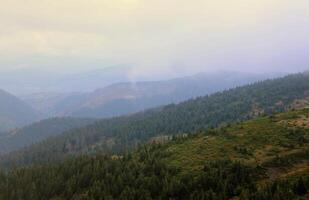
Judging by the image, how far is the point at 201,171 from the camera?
104 m

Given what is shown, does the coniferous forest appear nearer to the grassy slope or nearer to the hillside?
the hillside

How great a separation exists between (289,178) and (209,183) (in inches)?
716

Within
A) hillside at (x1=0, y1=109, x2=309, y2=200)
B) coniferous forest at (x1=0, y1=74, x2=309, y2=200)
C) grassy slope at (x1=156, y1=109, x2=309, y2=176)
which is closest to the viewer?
hillside at (x1=0, y1=109, x2=309, y2=200)

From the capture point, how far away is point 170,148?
13962cm

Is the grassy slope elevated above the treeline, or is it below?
above

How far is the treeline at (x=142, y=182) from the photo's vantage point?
80006 millimetres

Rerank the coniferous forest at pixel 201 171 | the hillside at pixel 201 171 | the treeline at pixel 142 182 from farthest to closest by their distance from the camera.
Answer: the coniferous forest at pixel 201 171, the hillside at pixel 201 171, the treeline at pixel 142 182

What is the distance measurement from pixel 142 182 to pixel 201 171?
15.4 meters

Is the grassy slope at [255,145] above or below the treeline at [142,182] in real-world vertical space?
above

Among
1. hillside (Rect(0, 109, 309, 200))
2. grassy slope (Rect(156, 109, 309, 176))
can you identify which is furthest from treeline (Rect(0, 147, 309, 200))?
grassy slope (Rect(156, 109, 309, 176))

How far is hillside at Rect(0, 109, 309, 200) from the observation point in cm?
8538

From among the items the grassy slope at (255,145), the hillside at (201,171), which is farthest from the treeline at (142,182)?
the grassy slope at (255,145)

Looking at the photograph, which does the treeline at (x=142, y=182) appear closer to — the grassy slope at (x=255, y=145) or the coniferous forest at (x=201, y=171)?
the coniferous forest at (x=201, y=171)

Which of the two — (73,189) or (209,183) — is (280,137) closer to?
(209,183)
